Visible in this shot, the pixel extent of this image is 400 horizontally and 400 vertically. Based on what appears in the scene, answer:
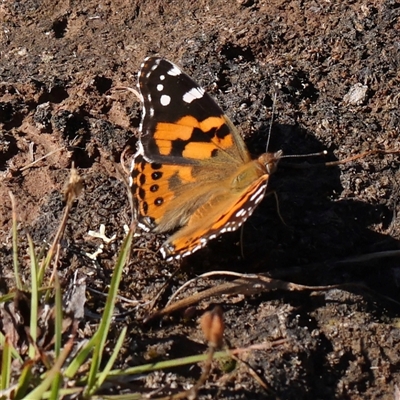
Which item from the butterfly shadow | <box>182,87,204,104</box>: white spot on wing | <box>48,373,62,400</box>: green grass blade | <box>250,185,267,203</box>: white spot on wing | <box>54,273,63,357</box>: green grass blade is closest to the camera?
<box>48,373,62,400</box>: green grass blade

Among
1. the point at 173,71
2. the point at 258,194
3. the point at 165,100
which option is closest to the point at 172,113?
the point at 165,100

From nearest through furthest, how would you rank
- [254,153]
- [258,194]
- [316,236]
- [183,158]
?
[258,194], [316,236], [183,158], [254,153]

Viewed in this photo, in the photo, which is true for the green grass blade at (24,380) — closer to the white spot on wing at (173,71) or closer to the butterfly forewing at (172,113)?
the butterfly forewing at (172,113)

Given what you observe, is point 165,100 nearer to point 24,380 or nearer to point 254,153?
point 254,153

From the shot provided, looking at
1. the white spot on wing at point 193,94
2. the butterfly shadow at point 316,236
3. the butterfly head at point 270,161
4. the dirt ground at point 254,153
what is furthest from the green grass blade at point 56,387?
the white spot on wing at point 193,94

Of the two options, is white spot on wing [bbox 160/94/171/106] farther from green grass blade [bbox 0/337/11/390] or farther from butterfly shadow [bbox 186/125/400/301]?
green grass blade [bbox 0/337/11/390]

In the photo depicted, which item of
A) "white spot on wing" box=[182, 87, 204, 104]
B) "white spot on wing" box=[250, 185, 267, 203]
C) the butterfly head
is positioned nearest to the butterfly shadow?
the butterfly head

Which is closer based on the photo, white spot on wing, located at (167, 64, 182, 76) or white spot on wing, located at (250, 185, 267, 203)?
white spot on wing, located at (250, 185, 267, 203)

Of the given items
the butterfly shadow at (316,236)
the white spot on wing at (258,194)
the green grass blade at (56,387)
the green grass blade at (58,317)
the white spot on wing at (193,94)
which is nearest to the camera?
the green grass blade at (56,387)
